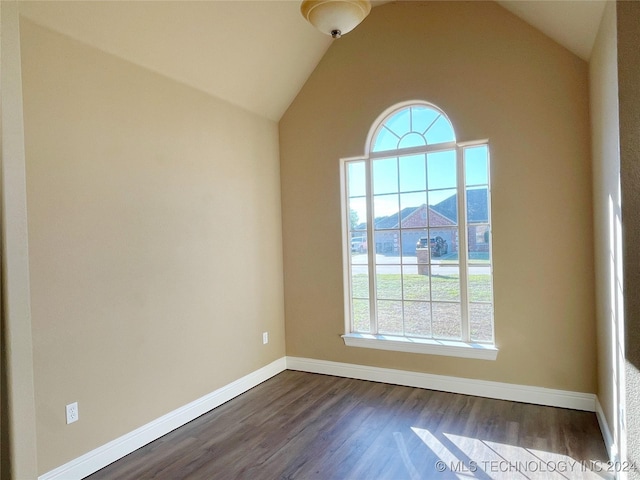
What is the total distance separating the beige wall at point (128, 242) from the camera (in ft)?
7.48

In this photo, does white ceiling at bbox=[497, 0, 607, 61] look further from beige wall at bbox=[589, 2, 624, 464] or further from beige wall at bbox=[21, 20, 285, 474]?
beige wall at bbox=[21, 20, 285, 474]

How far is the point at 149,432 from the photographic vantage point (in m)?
2.81

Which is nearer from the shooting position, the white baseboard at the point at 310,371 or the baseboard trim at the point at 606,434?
the baseboard trim at the point at 606,434

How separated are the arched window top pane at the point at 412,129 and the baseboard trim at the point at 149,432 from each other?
8.29 ft

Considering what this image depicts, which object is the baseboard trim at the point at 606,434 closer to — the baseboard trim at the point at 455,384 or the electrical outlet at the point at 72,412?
the baseboard trim at the point at 455,384

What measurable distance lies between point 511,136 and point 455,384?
6.97ft

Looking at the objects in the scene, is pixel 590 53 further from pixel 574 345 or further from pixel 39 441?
pixel 39 441

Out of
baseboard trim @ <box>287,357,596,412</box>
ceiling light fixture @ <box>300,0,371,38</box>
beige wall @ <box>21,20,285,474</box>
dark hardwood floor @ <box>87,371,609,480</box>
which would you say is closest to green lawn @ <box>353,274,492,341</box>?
baseboard trim @ <box>287,357,596,412</box>

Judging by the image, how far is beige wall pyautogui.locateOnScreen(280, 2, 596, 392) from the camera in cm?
301

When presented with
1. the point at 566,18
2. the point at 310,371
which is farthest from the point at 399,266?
the point at 566,18

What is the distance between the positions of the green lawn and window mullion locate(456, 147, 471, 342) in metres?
0.04

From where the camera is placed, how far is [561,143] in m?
3.04

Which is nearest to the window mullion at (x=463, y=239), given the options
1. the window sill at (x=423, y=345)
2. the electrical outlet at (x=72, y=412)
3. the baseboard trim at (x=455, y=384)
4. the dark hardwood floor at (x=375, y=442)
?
the window sill at (x=423, y=345)

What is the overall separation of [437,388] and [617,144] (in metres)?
2.40
